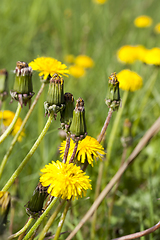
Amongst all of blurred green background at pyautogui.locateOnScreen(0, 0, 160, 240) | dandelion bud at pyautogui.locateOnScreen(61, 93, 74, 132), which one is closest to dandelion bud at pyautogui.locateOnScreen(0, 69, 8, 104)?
blurred green background at pyautogui.locateOnScreen(0, 0, 160, 240)

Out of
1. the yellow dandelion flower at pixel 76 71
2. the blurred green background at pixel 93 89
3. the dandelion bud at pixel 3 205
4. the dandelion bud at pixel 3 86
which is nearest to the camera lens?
the dandelion bud at pixel 3 205

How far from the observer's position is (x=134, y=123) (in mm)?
1468

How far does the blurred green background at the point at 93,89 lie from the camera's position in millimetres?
1194

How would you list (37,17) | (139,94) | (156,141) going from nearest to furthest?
1. (156,141)
2. (139,94)
3. (37,17)

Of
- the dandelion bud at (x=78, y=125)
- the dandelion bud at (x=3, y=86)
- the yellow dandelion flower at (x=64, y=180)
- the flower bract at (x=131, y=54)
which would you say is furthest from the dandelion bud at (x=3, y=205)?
the flower bract at (x=131, y=54)

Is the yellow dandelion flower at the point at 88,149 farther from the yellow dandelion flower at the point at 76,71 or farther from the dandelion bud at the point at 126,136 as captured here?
the yellow dandelion flower at the point at 76,71

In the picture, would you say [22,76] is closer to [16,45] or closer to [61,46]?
[16,45]

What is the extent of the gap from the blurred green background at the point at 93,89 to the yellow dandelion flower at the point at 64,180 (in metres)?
0.23

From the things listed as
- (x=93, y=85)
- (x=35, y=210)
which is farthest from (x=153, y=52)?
(x=35, y=210)

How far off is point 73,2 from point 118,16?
71cm

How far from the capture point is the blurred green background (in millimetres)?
1194

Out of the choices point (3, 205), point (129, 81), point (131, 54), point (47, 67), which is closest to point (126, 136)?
point (129, 81)

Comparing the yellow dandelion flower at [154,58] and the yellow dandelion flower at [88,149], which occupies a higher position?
the yellow dandelion flower at [154,58]

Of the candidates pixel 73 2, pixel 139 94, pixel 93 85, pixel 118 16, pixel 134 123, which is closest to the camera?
pixel 134 123
